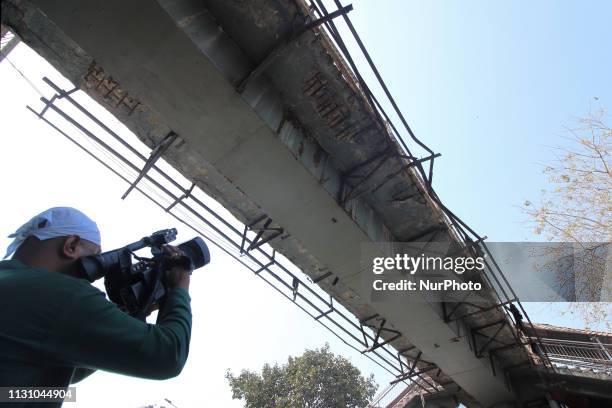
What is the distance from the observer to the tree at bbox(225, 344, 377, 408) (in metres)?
20.0

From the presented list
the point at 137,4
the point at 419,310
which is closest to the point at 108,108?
the point at 137,4

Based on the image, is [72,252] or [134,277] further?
[134,277]

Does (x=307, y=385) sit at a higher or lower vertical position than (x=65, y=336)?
higher

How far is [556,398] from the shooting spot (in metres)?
9.09

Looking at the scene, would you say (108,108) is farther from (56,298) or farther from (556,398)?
(556,398)

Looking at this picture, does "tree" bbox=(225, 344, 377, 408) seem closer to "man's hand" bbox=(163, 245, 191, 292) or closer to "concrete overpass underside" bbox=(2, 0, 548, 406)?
"concrete overpass underside" bbox=(2, 0, 548, 406)

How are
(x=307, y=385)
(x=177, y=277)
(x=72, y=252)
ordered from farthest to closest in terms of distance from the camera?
(x=307, y=385), (x=177, y=277), (x=72, y=252)

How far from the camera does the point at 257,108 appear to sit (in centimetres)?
393

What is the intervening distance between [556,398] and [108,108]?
11711 millimetres

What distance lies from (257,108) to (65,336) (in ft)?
10.2

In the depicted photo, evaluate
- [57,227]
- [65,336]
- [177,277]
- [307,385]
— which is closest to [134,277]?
[177,277]

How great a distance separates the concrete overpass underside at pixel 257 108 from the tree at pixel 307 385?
54.4 feet

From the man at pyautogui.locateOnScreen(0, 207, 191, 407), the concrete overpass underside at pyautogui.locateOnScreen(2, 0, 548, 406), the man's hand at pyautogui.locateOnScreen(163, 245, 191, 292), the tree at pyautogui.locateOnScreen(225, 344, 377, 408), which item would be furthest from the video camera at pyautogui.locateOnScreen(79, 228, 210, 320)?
the tree at pyautogui.locateOnScreen(225, 344, 377, 408)

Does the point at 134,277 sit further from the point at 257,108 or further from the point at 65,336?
→ the point at 257,108
